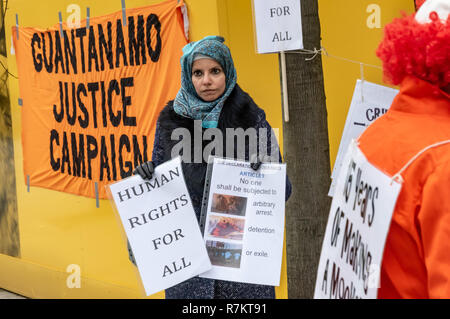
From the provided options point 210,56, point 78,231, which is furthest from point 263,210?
point 78,231

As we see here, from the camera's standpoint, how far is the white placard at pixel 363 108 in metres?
3.95

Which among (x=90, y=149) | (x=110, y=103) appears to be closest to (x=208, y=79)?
(x=110, y=103)

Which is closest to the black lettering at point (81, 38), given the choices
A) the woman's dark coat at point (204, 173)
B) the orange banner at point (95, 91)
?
the orange banner at point (95, 91)

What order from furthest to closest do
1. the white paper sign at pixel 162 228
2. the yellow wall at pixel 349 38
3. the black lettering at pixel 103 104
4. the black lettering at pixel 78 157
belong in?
the black lettering at pixel 78 157 → the black lettering at pixel 103 104 → the yellow wall at pixel 349 38 → the white paper sign at pixel 162 228

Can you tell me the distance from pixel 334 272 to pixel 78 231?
464 cm

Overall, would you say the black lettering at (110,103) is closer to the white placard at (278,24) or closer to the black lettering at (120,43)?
the black lettering at (120,43)

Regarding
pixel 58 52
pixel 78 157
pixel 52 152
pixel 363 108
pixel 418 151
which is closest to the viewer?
pixel 418 151

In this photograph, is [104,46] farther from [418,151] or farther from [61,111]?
[418,151]

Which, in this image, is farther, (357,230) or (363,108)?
(363,108)

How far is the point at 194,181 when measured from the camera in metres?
3.33

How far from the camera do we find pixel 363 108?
3.97 meters

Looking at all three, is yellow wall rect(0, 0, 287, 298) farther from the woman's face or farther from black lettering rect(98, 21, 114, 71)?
the woman's face

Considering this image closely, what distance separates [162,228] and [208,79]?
2.71 ft

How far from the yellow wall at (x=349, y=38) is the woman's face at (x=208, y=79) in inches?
52.2
